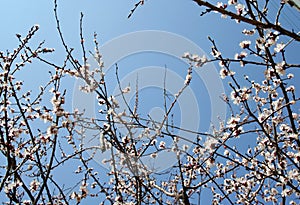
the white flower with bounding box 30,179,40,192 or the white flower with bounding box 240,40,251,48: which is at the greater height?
the white flower with bounding box 240,40,251,48

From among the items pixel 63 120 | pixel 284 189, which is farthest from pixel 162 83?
pixel 284 189

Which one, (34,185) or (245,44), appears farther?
(34,185)

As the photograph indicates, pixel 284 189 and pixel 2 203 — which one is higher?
pixel 2 203

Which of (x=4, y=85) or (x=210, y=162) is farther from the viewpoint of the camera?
(x=4, y=85)

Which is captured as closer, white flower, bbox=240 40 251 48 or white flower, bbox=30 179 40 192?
white flower, bbox=240 40 251 48

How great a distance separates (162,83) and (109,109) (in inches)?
28.6

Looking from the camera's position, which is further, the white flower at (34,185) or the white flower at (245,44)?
the white flower at (34,185)

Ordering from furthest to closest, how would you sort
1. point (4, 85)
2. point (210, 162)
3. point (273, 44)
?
1. point (4, 85)
2. point (210, 162)
3. point (273, 44)

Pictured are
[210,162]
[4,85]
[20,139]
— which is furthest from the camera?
[20,139]

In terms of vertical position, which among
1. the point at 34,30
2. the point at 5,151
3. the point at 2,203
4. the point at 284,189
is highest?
the point at 34,30

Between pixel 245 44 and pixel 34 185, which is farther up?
pixel 245 44

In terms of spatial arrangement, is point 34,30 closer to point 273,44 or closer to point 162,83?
point 162,83

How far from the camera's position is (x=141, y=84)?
3236mm

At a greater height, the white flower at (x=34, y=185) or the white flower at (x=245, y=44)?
the white flower at (x=245, y=44)
